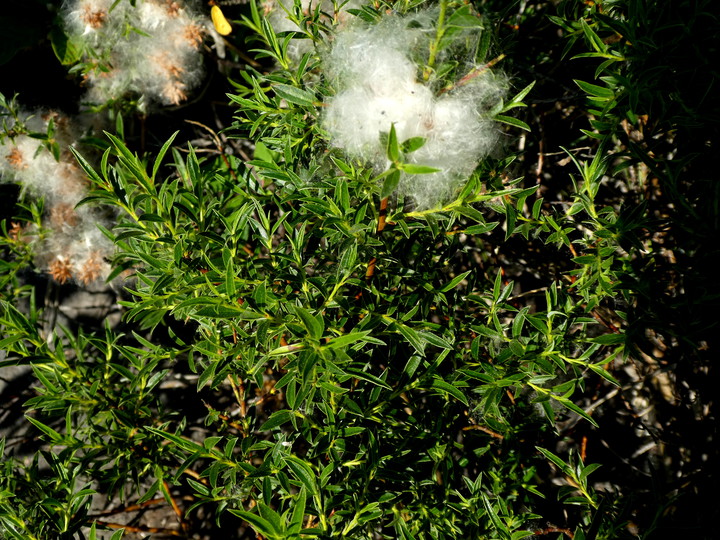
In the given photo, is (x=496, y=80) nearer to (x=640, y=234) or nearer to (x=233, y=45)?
(x=640, y=234)

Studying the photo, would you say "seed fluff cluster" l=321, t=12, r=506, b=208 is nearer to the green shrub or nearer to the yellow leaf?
the green shrub

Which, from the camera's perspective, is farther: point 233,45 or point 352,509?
point 233,45

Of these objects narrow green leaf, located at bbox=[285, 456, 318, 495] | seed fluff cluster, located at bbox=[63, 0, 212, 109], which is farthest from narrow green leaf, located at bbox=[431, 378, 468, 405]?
seed fluff cluster, located at bbox=[63, 0, 212, 109]

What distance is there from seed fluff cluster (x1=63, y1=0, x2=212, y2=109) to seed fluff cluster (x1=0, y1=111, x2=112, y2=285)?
322 mm

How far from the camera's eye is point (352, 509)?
1312 millimetres

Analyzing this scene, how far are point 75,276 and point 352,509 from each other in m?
1.84

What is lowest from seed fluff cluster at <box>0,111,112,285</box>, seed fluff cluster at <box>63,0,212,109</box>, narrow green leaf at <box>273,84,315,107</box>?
seed fluff cluster at <box>0,111,112,285</box>

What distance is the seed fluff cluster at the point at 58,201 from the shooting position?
2188 millimetres

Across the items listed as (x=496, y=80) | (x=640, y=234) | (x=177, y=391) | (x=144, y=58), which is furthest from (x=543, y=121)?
(x=177, y=391)

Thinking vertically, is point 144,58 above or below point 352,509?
above

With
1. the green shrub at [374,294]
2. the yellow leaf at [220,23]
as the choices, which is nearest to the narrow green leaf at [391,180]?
the green shrub at [374,294]

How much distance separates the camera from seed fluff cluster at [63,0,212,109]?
2092 millimetres

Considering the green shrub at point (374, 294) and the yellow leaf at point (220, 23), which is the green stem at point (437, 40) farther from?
the yellow leaf at point (220, 23)

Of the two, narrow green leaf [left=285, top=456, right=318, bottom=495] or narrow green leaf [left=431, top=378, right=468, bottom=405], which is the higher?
narrow green leaf [left=431, top=378, right=468, bottom=405]
